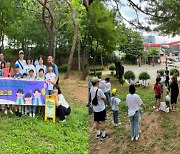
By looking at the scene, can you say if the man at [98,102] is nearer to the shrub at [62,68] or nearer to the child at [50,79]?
the child at [50,79]

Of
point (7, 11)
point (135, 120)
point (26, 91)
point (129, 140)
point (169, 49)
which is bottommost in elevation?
point (129, 140)

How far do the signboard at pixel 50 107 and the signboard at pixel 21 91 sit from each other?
21cm

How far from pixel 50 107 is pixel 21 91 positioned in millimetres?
716

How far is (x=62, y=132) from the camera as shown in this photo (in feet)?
19.5

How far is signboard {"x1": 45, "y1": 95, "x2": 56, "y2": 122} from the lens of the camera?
6375 millimetres

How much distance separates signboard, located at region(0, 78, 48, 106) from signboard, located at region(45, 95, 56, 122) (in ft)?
0.69

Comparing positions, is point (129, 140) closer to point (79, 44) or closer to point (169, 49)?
point (169, 49)

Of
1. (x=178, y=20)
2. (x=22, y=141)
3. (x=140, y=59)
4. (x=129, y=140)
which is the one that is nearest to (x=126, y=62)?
(x=140, y=59)

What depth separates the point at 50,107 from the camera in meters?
6.40

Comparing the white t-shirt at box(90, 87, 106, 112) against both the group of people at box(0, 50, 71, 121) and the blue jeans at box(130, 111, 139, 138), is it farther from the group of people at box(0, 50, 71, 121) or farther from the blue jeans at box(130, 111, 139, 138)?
the group of people at box(0, 50, 71, 121)

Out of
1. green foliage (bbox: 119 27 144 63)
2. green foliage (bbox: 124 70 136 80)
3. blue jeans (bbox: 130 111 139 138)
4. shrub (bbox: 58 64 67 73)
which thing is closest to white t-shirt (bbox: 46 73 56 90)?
blue jeans (bbox: 130 111 139 138)

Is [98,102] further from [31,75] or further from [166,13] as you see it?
[166,13]

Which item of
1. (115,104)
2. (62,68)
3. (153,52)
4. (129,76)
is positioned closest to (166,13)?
(115,104)

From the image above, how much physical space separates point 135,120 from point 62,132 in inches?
53.7
